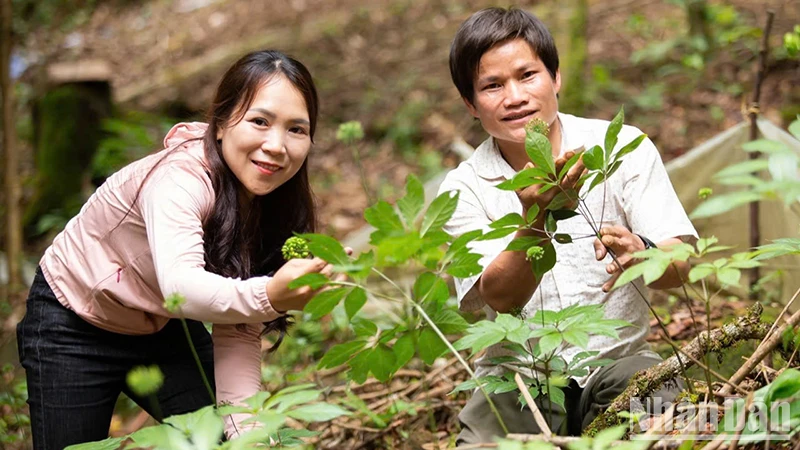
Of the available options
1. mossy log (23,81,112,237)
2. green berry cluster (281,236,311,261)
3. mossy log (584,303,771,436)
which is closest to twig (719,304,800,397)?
mossy log (584,303,771,436)

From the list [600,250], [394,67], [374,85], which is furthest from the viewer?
[394,67]

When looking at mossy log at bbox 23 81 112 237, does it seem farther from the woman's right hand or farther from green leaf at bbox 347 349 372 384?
green leaf at bbox 347 349 372 384

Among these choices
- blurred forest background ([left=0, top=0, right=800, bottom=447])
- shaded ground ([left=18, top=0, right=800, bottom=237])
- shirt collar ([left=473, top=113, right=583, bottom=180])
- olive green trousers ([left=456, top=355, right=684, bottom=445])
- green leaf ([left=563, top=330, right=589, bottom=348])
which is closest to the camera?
green leaf ([left=563, top=330, right=589, bottom=348])

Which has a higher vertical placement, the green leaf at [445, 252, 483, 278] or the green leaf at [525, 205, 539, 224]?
the green leaf at [525, 205, 539, 224]

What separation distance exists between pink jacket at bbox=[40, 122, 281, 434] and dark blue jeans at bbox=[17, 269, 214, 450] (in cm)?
7

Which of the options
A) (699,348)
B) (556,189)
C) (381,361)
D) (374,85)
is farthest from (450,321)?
(374,85)

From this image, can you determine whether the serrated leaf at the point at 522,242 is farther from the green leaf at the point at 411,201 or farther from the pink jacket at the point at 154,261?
the pink jacket at the point at 154,261

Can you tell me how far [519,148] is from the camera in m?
2.50

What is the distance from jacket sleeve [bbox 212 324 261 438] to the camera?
2459 mm

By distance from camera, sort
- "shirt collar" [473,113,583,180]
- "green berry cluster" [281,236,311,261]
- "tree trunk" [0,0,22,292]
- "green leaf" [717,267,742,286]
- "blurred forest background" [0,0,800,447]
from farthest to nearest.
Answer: "blurred forest background" [0,0,800,447] → "tree trunk" [0,0,22,292] → "shirt collar" [473,113,583,180] → "green berry cluster" [281,236,311,261] → "green leaf" [717,267,742,286]

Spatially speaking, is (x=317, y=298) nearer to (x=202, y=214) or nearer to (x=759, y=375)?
(x=202, y=214)

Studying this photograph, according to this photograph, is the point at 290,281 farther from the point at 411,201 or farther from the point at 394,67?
the point at 394,67

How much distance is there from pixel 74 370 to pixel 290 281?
3.44 feet

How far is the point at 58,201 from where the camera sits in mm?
6633
